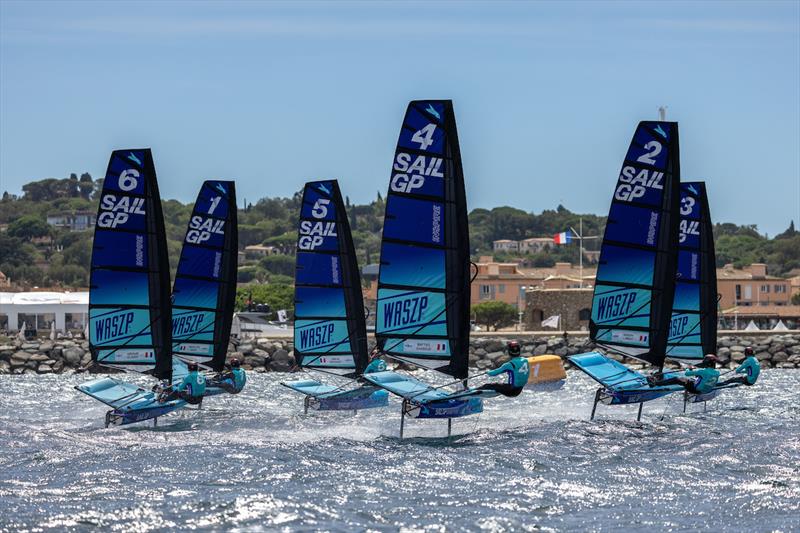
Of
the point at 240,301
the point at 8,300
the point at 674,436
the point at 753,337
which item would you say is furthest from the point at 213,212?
the point at 240,301

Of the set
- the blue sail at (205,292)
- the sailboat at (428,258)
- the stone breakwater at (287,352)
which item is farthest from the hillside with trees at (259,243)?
the sailboat at (428,258)

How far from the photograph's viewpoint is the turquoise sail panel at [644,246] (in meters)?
25.4

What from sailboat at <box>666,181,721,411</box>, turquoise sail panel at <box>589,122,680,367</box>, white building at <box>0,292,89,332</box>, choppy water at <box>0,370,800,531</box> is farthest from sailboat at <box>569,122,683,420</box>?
white building at <box>0,292,89,332</box>

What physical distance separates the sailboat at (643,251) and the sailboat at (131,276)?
25.5ft

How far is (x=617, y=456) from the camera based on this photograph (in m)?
20.4

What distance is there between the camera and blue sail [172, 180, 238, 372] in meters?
29.6

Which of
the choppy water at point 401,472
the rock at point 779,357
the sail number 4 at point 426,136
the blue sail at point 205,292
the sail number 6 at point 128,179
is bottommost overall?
the rock at point 779,357

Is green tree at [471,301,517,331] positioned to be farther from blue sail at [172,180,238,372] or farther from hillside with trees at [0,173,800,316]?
blue sail at [172,180,238,372]

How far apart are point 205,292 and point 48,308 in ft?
113

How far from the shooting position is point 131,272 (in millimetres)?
25672

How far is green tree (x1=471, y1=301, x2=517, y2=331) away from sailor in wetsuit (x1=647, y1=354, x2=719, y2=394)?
48.5 metres

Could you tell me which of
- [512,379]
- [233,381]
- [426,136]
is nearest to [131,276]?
[233,381]

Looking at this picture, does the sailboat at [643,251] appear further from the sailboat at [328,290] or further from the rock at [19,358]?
the rock at [19,358]

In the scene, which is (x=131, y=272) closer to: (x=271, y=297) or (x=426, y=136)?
(x=426, y=136)
